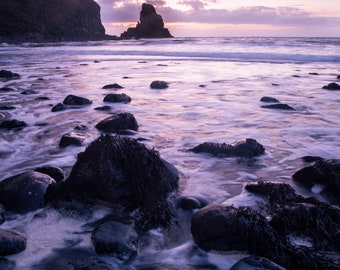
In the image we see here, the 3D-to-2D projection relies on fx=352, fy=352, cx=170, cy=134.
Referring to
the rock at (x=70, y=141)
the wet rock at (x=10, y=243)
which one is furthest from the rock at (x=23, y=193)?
the rock at (x=70, y=141)

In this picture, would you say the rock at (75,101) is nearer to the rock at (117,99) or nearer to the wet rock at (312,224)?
the rock at (117,99)

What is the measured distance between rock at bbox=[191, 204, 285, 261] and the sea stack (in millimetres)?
82857

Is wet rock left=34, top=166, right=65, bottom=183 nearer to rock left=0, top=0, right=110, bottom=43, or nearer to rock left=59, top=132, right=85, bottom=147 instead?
rock left=59, top=132, right=85, bottom=147

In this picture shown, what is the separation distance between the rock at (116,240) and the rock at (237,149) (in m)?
1.73

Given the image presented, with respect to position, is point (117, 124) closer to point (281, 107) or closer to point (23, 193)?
point (23, 193)

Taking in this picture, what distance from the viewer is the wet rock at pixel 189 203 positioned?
259 cm

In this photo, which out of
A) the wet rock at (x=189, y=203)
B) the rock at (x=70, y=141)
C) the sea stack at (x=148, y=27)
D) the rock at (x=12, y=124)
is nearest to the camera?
the wet rock at (x=189, y=203)

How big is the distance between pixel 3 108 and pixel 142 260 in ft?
15.8

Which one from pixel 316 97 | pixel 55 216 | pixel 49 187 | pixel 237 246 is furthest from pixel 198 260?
pixel 316 97

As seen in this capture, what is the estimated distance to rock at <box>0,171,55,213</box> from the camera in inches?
97.7

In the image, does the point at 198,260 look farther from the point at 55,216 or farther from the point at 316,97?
the point at 316,97

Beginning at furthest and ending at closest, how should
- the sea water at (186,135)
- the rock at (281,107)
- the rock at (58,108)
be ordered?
the rock at (281,107) → the rock at (58,108) → the sea water at (186,135)

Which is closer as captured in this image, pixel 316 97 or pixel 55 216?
pixel 55 216

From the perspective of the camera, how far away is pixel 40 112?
225 inches
